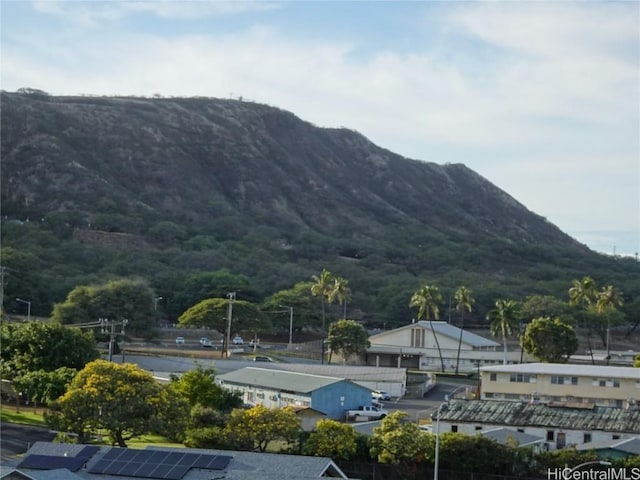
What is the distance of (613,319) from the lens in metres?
116

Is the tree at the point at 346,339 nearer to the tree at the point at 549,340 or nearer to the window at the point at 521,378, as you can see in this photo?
the tree at the point at 549,340

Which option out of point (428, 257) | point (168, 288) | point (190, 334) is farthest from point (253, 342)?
point (428, 257)

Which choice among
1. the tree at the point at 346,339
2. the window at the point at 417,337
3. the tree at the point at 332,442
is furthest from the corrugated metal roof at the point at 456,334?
the tree at the point at 332,442

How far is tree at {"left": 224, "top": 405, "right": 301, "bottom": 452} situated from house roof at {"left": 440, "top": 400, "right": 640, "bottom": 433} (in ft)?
28.5

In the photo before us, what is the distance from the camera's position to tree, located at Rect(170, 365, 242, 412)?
6222 centimetres

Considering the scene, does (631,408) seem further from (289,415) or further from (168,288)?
(168,288)

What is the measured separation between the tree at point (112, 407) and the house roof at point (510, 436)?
48.7 feet

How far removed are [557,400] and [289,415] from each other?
21.6 m

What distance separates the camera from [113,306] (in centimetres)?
9869

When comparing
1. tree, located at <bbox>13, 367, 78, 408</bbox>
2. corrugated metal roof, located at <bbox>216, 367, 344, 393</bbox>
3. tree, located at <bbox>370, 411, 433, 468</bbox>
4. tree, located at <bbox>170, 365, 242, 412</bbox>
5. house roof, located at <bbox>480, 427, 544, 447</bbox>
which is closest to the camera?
tree, located at <bbox>370, 411, 433, 468</bbox>

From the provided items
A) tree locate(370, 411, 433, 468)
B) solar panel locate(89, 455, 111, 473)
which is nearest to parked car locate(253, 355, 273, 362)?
tree locate(370, 411, 433, 468)

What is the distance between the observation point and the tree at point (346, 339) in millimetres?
94188

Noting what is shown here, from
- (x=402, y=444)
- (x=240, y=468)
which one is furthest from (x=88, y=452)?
(x=402, y=444)

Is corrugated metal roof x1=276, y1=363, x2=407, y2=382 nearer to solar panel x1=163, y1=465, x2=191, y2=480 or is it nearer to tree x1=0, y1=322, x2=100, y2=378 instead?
tree x1=0, y1=322, x2=100, y2=378
